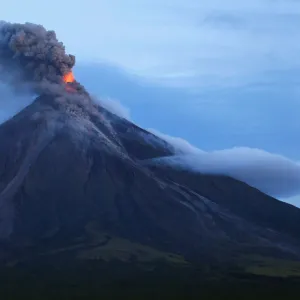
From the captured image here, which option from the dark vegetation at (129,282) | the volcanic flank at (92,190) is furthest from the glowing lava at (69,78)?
the dark vegetation at (129,282)

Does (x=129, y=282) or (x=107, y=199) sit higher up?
(x=107, y=199)

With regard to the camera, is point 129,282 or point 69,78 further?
point 69,78

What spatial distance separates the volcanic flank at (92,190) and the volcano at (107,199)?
0.66 feet

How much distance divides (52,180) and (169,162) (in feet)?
114

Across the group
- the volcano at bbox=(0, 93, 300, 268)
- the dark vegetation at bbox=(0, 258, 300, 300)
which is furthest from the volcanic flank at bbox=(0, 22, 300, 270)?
the dark vegetation at bbox=(0, 258, 300, 300)

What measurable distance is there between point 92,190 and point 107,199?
3.38 meters

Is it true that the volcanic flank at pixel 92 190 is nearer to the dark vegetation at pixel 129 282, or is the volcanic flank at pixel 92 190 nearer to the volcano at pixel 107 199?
the volcano at pixel 107 199

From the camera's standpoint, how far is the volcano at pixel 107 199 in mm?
130625

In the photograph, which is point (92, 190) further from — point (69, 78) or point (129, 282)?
point (129, 282)

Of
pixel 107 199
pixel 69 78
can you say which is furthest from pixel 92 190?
pixel 69 78

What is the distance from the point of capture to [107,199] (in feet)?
459

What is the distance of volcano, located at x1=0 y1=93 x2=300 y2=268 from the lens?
130625mm

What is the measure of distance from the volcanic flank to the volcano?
0.66ft

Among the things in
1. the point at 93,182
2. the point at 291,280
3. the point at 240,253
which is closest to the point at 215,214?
the point at 240,253
